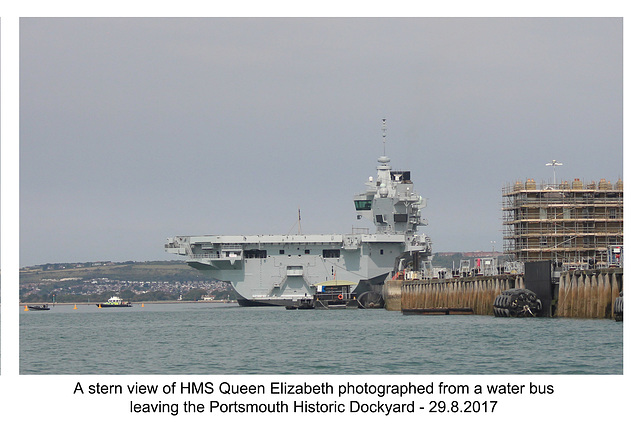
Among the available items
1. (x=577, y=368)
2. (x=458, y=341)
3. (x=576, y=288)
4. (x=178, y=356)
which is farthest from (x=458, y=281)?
(x=577, y=368)

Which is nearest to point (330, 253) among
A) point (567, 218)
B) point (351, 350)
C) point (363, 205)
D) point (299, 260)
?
point (299, 260)

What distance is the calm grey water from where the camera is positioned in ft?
110

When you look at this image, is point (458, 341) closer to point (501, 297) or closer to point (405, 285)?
point (501, 297)

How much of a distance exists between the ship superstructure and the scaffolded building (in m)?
16.4

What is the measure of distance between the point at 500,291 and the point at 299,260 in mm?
40844

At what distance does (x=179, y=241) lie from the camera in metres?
100

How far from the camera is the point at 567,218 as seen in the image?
288ft

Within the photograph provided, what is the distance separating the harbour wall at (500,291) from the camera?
4968cm

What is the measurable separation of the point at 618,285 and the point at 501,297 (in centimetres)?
1201

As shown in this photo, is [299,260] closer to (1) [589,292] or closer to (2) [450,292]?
(2) [450,292]

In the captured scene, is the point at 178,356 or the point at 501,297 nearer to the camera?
the point at 178,356

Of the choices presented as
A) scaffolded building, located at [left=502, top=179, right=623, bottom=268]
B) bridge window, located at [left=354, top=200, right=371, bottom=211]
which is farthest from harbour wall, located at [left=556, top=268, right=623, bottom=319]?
bridge window, located at [left=354, top=200, right=371, bottom=211]

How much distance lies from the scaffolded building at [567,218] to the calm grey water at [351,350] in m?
32.0

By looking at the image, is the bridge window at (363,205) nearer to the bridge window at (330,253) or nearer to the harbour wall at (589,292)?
the bridge window at (330,253)
